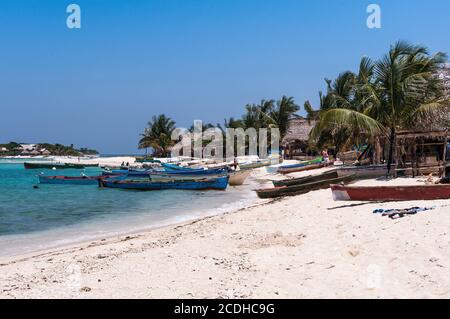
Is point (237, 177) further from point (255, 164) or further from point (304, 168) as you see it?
point (255, 164)

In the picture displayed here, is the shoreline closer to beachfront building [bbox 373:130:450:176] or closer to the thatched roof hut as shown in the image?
beachfront building [bbox 373:130:450:176]

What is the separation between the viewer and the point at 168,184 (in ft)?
88.1

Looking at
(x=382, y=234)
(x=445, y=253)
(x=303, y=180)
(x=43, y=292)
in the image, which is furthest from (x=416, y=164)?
(x=43, y=292)

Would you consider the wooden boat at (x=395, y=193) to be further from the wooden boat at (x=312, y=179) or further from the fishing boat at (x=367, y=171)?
the fishing boat at (x=367, y=171)

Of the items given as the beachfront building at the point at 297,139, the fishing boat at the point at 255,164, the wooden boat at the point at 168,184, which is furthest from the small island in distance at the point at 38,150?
the wooden boat at the point at 168,184

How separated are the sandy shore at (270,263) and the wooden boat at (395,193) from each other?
0.62 meters

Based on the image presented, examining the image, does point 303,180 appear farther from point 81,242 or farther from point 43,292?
point 43,292

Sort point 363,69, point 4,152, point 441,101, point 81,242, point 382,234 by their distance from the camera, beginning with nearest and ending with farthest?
point 382,234 → point 81,242 → point 441,101 → point 363,69 → point 4,152

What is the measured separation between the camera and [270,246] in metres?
7.68

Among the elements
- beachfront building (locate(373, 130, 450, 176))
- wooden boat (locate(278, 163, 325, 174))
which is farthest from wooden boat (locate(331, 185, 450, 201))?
wooden boat (locate(278, 163, 325, 174))

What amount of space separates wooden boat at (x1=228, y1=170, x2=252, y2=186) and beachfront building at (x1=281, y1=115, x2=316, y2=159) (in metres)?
17.4

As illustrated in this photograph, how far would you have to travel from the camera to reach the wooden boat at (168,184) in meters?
25.2

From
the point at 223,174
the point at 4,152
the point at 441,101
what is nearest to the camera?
the point at 441,101

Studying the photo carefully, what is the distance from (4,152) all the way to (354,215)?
137078mm
